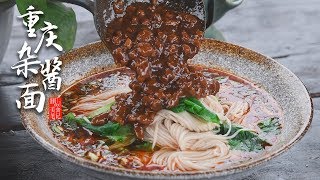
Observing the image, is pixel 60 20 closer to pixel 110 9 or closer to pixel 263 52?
pixel 110 9

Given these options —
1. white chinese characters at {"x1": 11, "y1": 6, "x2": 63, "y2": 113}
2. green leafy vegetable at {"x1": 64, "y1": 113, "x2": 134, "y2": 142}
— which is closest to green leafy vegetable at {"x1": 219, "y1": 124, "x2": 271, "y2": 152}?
green leafy vegetable at {"x1": 64, "y1": 113, "x2": 134, "y2": 142}

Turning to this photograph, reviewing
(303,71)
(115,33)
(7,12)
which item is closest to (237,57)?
(303,71)

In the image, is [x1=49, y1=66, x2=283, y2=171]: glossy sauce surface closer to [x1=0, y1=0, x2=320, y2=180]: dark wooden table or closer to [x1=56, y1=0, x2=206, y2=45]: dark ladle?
[x1=0, y1=0, x2=320, y2=180]: dark wooden table

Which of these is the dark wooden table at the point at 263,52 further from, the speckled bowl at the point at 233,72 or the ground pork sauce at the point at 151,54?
the ground pork sauce at the point at 151,54

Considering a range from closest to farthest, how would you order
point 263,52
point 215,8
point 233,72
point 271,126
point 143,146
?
point 143,146, point 271,126, point 215,8, point 233,72, point 263,52

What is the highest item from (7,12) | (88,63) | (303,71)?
(7,12)

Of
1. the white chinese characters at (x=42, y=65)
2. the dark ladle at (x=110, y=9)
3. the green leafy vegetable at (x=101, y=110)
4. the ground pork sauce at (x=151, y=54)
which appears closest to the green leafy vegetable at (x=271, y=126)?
the ground pork sauce at (x=151, y=54)

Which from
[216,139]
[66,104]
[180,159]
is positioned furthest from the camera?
[66,104]

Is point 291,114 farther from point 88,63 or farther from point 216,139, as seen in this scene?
point 88,63

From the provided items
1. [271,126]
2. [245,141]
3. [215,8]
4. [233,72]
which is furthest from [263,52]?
[245,141]
